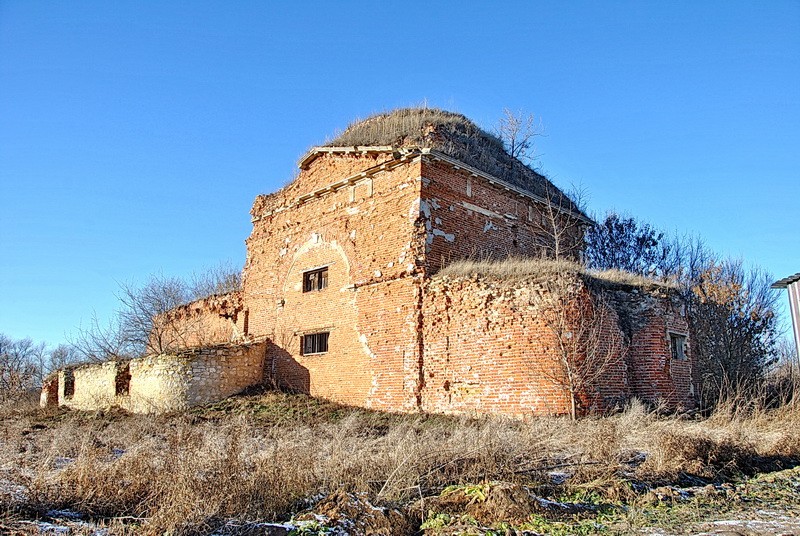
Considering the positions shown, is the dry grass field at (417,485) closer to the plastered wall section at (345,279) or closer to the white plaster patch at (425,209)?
the plastered wall section at (345,279)

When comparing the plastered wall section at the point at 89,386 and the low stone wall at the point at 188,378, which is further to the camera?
the plastered wall section at the point at 89,386

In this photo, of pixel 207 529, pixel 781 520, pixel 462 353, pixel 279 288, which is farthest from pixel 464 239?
pixel 207 529

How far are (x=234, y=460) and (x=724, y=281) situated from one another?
21.8 m

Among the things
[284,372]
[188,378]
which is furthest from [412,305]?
[188,378]

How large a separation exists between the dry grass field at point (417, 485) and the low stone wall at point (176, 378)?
5.91 meters

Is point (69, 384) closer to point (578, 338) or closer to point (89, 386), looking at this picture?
point (89, 386)

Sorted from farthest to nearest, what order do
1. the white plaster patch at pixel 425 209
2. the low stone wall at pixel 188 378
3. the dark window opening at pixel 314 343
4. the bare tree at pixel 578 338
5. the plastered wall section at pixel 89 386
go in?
the plastered wall section at pixel 89 386 < the dark window opening at pixel 314 343 < the low stone wall at pixel 188 378 < the white plaster patch at pixel 425 209 < the bare tree at pixel 578 338

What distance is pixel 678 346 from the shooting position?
13906mm

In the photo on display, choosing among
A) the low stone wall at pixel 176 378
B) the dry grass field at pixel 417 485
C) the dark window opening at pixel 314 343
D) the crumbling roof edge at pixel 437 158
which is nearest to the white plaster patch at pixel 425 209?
the crumbling roof edge at pixel 437 158

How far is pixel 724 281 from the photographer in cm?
2280

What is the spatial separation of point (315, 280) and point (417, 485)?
38.2ft

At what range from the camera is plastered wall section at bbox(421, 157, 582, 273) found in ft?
49.8

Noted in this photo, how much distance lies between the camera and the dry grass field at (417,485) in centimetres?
557

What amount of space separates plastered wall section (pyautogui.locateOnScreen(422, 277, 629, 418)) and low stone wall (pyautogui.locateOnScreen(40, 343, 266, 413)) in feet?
20.0
